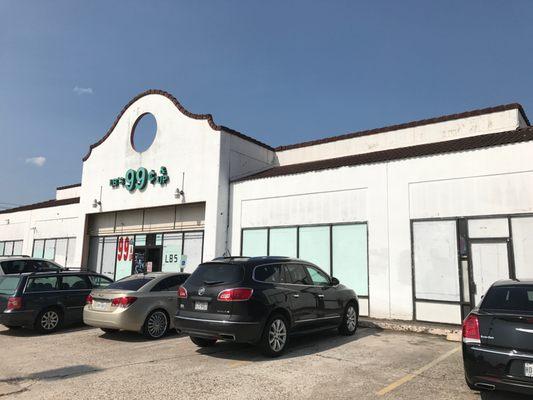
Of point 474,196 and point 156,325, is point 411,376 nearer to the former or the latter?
point 156,325

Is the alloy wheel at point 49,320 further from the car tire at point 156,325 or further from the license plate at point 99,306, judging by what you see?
the car tire at point 156,325

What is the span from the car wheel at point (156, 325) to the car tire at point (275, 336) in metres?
3.32

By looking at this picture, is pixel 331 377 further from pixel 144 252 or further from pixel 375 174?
pixel 144 252

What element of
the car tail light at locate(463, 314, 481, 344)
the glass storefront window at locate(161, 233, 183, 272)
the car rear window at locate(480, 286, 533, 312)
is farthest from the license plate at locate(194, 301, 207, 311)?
the glass storefront window at locate(161, 233, 183, 272)

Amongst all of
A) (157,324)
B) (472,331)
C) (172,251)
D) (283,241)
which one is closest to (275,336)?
(157,324)

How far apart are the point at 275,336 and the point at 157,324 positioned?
3.42 m

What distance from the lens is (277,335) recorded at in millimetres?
7977

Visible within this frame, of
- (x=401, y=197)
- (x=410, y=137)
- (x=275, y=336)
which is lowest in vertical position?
(x=275, y=336)

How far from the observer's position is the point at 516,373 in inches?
195

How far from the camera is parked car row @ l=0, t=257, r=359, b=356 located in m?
7.67

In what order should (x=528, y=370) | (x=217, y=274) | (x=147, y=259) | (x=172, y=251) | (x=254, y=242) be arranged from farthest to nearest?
1. (x=147, y=259)
2. (x=172, y=251)
3. (x=254, y=242)
4. (x=217, y=274)
5. (x=528, y=370)

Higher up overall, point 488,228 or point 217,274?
point 488,228

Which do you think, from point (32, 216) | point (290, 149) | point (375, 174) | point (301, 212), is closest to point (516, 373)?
point (375, 174)

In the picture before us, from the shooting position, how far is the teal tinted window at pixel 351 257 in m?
13.5
